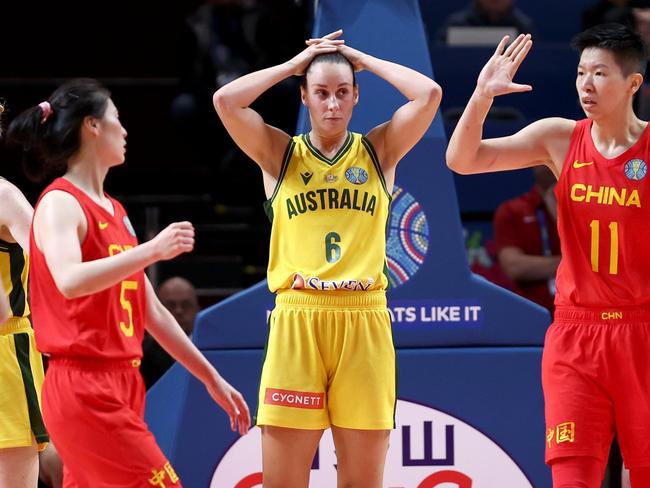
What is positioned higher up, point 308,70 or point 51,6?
point 51,6

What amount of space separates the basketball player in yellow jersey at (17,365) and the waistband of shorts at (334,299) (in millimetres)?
1034

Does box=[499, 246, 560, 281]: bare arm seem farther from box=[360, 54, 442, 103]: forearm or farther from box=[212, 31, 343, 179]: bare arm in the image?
box=[212, 31, 343, 179]: bare arm

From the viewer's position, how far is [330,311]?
15.4ft

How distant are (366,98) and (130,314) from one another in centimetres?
198

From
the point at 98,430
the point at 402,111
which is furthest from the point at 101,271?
the point at 402,111

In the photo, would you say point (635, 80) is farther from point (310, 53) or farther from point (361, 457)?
point (361, 457)

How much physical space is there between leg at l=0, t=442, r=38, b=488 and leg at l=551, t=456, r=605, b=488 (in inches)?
80.0

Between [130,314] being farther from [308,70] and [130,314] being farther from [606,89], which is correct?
[606,89]

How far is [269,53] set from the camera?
9.12m

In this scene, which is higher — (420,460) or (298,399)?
(298,399)

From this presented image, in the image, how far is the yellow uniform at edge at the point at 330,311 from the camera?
15.3 ft

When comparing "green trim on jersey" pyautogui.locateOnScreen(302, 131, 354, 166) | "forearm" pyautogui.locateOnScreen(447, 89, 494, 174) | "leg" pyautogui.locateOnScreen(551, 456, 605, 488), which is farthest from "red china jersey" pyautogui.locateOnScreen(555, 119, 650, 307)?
"green trim on jersey" pyautogui.locateOnScreen(302, 131, 354, 166)

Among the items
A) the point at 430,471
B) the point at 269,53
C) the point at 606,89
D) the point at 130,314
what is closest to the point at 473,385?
the point at 430,471

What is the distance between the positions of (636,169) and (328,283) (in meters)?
1.22
